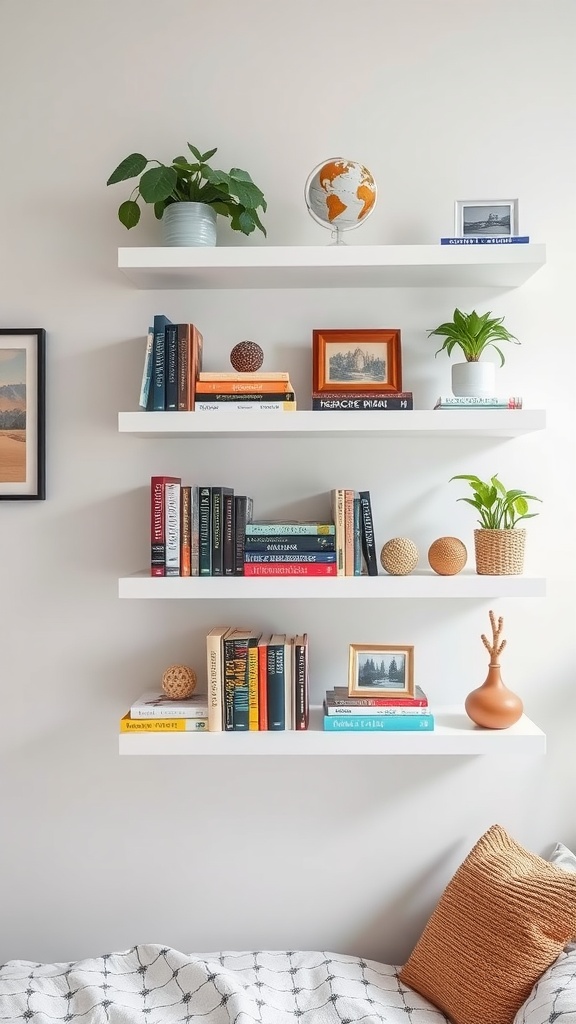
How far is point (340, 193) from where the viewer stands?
177cm

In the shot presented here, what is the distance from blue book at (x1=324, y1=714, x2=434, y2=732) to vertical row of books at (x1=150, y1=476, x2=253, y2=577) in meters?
0.39

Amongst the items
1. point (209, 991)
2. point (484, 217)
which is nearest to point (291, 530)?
point (484, 217)

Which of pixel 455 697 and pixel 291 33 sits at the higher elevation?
pixel 291 33

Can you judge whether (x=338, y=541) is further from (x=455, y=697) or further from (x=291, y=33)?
(x=291, y=33)

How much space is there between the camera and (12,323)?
2.00 m

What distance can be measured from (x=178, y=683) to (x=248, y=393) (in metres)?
0.68

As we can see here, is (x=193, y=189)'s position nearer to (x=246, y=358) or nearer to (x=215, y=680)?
(x=246, y=358)

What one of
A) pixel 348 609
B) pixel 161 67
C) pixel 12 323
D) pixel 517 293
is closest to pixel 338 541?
pixel 348 609

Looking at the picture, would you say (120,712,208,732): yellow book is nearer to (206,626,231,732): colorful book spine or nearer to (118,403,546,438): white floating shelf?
(206,626,231,732): colorful book spine

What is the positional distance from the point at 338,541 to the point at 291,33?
1.24 metres

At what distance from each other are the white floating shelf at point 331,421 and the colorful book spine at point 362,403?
3 centimetres

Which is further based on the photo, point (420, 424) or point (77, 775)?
point (77, 775)

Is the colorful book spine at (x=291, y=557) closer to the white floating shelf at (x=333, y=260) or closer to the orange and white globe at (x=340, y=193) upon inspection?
the white floating shelf at (x=333, y=260)

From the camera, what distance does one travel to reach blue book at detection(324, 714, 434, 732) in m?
1.79
